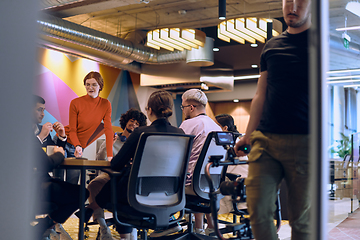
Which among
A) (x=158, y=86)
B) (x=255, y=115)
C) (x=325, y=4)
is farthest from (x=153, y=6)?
(x=325, y=4)

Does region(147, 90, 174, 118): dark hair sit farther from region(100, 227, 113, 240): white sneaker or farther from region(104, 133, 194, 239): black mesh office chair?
region(100, 227, 113, 240): white sneaker

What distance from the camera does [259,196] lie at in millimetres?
1542

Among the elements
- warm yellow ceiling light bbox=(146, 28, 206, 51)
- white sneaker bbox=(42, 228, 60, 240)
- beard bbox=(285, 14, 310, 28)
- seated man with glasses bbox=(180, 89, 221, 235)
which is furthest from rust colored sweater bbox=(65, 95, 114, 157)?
warm yellow ceiling light bbox=(146, 28, 206, 51)

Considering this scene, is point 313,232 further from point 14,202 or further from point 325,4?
point 14,202

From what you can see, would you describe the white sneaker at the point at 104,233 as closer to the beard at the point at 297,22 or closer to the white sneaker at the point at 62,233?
the white sneaker at the point at 62,233

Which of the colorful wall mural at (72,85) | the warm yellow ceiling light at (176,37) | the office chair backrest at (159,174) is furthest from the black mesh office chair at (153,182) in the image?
the colorful wall mural at (72,85)

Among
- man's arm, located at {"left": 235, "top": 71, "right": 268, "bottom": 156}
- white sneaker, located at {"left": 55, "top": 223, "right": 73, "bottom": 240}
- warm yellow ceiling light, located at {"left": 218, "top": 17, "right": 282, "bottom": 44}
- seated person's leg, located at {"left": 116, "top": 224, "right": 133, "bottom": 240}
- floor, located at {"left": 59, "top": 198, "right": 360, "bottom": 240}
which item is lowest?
floor, located at {"left": 59, "top": 198, "right": 360, "bottom": 240}

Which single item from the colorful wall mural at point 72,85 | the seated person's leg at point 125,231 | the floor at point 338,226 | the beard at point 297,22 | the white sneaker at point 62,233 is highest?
the colorful wall mural at point 72,85

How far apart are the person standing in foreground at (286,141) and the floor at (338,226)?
55.4 inches

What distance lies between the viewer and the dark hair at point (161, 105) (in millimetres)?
2520

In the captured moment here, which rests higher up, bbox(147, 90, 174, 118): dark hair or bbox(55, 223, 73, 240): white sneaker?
bbox(147, 90, 174, 118): dark hair

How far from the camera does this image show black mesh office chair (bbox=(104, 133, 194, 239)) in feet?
6.94

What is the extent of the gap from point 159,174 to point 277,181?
84 cm

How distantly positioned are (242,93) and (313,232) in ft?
34.0
